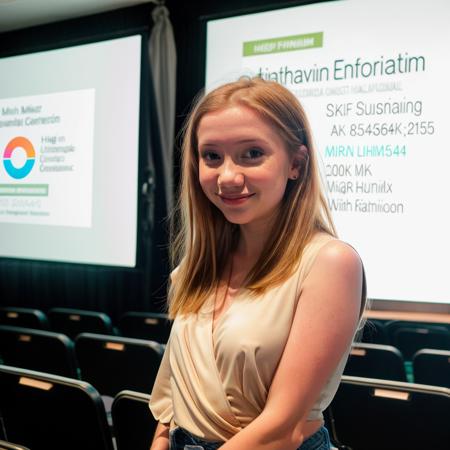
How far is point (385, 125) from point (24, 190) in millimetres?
3329

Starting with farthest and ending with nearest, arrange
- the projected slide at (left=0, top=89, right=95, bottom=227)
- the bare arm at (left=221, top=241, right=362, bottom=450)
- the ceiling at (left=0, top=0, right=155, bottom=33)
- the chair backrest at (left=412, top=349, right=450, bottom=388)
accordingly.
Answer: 1. the ceiling at (left=0, top=0, right=155, bottom=33)
2. the projected slide at (left=0, top=89, right=95, bottom=227)
3. the chair backrest at (left=412, top=349, right=450, bottom=388)
4. the bare arm at (left=221, top=241, right=362, bottom=450)

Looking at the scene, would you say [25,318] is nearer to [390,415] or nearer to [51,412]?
[51,412]

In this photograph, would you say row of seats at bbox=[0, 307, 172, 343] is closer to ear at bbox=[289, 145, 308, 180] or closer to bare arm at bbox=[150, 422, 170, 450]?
bare arm at bbox=[150, 422, 170, 450]

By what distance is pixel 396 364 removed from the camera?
2729 mm

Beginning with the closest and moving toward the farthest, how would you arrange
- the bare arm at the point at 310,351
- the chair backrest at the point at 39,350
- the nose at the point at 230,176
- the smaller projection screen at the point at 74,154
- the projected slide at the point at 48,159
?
the bare arm at the point at 310,351 → the nose at the point at 230,176 → the chair backrest at the point at 39,350 → the smaller projection screen at the point at 74,154 → the projected slide at the point at 48,159

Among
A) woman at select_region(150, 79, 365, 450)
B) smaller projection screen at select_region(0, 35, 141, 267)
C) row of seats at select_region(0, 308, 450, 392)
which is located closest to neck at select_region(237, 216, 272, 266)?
woman at select_region(150, 79, 365, 450)

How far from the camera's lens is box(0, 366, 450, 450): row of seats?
1.92 m

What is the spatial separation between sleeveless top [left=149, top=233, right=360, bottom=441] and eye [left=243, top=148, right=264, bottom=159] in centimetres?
21

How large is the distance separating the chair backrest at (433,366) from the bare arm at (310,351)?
153cm

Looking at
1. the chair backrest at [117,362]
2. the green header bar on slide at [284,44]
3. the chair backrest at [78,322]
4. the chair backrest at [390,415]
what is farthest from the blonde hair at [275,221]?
the green header bar on slide at [284,44]

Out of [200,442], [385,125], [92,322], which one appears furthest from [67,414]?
[385,125]

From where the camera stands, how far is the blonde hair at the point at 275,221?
1.32m

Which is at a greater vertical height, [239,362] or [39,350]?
[239,362]

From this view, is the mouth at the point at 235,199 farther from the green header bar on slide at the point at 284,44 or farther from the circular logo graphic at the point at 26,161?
the circular logo graphic at the point at 26,161
